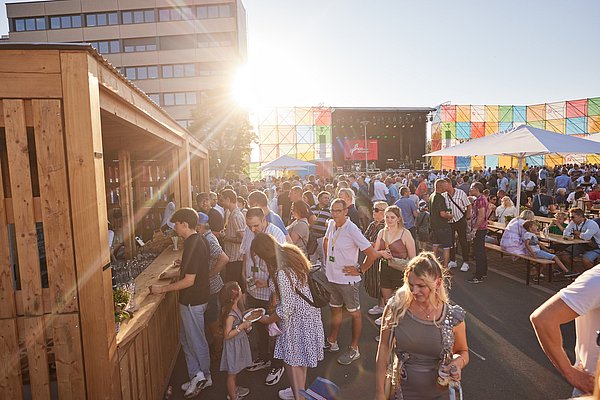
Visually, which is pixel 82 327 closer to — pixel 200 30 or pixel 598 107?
pixel 200 30

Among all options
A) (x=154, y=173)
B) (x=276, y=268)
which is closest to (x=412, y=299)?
(x=276, y=268)

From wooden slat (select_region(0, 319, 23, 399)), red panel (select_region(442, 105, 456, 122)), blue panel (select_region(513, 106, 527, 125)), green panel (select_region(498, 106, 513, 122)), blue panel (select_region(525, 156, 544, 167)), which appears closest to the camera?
wooden slat (select_region(0, 319, 23, 399))

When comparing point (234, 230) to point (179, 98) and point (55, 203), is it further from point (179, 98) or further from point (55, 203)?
point (179, 98)

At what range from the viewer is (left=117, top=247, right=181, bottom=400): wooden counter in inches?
117

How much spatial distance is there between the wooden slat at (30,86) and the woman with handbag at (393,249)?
11.7 feet

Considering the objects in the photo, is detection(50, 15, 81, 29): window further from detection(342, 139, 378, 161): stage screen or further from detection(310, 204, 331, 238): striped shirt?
detection(310, 204, 331, 238): striped shirt

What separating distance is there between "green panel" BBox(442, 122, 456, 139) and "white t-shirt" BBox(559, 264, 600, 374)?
35222 millimetres

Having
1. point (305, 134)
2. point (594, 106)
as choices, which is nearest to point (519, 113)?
point (594, 106)

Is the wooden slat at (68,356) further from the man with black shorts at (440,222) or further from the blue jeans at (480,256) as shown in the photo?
the blue jeans at (480,256)

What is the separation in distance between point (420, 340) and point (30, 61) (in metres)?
2.89

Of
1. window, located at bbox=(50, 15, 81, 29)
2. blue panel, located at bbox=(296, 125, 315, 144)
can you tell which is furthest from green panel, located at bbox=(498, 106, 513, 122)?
window, located at bbox=(50, 15, 81, 29)

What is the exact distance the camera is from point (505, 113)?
119 feet

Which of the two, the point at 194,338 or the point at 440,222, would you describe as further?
the point at 440,222

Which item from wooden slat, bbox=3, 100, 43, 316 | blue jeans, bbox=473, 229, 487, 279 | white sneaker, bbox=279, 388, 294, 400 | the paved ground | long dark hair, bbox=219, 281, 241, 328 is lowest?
the paved ground
